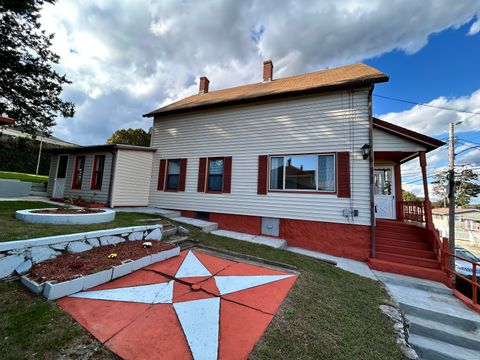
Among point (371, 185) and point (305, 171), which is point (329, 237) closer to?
point (371, 185)

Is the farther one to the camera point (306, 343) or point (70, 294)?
point (70, 294)

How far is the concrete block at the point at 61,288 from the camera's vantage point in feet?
9.02

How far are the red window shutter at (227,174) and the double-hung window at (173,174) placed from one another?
2.69 metres

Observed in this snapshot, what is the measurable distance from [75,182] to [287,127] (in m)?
11.2

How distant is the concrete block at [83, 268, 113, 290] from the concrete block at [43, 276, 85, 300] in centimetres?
8

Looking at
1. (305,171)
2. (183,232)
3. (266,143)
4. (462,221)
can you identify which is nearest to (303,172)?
(305,171)

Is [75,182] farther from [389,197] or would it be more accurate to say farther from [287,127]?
[389,197]

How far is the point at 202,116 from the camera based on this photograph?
32.3ft

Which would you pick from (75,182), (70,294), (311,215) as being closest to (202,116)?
(311,215)

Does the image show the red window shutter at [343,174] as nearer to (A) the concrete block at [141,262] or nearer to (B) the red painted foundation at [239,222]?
(B) the red painted foundation at [239,222]

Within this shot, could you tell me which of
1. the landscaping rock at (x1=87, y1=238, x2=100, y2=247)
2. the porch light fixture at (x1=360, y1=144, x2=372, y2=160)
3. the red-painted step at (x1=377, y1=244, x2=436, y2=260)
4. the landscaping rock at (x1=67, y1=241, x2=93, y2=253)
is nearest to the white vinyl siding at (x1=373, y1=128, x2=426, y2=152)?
the porch light fixture at (x1=360, y1=144, x2=372, y2=160)

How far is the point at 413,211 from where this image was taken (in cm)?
834

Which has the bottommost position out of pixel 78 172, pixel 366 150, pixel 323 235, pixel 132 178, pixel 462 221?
pixel 462 221

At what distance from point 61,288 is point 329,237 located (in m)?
7.21
